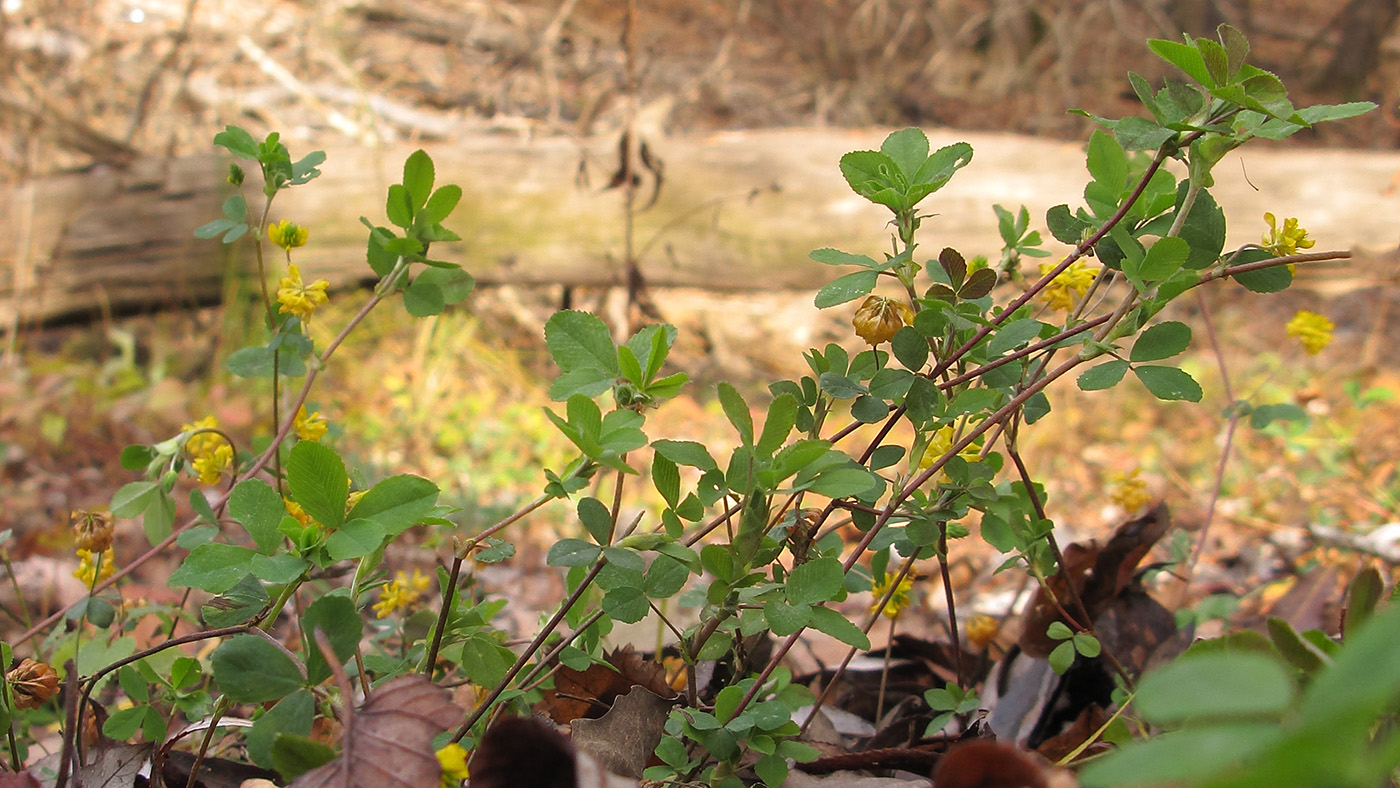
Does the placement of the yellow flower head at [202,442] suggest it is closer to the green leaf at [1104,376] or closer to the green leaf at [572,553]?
the green leaf at [572,553]

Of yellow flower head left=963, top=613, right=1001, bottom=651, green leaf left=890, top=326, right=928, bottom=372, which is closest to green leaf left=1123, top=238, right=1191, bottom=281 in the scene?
green leaf left=890, top=326, right=928, bottom=372

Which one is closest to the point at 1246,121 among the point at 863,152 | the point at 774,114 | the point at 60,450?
the point at 863,152

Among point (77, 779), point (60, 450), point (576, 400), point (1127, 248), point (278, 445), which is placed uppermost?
point (1127, 248)

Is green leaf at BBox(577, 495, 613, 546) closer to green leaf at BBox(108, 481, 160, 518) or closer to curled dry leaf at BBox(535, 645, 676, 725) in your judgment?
curled dry leaf at BBox(535, 645, 676, 725)

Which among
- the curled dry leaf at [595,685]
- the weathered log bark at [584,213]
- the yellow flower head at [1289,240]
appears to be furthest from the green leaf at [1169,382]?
the weathered log bark at [584,213]

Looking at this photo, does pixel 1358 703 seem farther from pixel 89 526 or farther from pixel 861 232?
pixel 861 232
